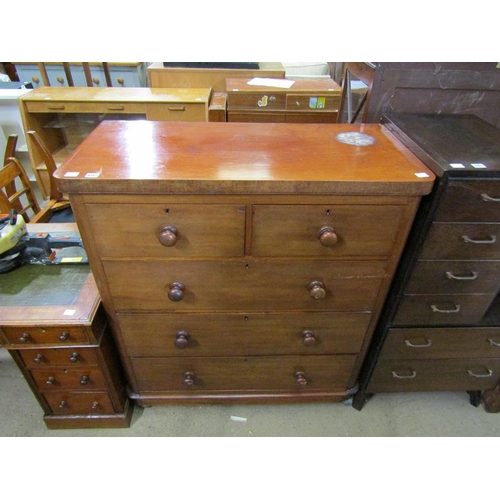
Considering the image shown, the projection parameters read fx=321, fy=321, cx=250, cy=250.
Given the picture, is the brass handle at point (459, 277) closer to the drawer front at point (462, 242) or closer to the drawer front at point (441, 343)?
the drawer front at point (462, 242)

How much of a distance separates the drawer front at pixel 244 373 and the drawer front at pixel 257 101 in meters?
1.56

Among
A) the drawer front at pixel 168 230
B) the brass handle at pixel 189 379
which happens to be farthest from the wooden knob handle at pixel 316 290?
the brass handle at pixel 189 379

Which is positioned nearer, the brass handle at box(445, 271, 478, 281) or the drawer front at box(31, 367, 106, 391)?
the brass handle at box(445, 271, 478, 281)

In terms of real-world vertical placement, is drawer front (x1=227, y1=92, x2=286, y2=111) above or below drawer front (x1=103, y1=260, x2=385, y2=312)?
above

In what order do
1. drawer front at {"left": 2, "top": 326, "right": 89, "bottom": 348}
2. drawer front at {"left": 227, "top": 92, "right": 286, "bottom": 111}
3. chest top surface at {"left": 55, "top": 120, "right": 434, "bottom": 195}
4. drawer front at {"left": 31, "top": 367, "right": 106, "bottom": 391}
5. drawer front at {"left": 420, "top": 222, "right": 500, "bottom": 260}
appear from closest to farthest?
chest top surface at {"left": 55, "top": 120, "right": 434, "bottom": 195} → drawer front at {"left": 420, "top": 222, "right": 500, "bottom": 260} → drawer front at {"left": 2, "top": 326, "right": 89, "bottom": 348} → drawer front at {"left": 31, "top": 367, "right": 106, "bottom": 391} → drawer front at {"left": 227, "top": 92, "right": 286, "bottom": 111}

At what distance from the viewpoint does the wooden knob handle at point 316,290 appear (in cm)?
98

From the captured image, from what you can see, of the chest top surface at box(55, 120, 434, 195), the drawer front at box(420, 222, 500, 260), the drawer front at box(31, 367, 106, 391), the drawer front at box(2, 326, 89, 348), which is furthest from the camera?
the drawer front at box(31, 367, 106, 391)

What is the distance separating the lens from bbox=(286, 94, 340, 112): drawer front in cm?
203

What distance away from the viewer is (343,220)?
0.89 m

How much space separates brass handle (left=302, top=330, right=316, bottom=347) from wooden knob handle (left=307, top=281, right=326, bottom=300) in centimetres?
19

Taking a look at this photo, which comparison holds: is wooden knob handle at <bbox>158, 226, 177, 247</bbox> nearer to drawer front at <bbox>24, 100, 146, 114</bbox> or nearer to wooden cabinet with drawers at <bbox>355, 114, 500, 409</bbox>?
wooden cabinet with drawers at <bbox>355, 114, 500, 409</bbox>

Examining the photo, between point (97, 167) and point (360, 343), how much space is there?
104cm

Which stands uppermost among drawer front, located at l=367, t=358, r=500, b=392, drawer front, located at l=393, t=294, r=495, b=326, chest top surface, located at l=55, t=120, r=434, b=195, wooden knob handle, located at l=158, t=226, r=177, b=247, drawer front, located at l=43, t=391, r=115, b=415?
chest top surface, located at l=55, t=120, r=434, b=195

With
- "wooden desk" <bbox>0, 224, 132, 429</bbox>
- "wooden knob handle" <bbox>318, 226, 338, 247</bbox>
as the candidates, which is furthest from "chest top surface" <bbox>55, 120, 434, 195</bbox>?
"wooden desk" <bbox>0, 224, 132, 429</bbox>
